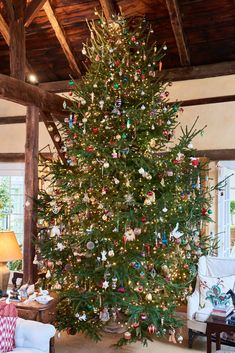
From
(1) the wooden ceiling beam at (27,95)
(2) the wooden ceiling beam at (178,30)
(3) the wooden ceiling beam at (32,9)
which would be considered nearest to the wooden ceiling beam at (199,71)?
(2) the wooden ceiling beam at (178,30)

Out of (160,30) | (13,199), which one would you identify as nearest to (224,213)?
(160,30)

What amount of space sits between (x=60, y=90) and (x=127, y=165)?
322 cm

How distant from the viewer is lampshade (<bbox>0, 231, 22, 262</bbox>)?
4336 mm

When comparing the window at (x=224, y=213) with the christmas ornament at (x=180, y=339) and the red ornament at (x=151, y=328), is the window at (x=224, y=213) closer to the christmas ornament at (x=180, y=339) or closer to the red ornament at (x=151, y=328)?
the christmas ornament at (x=180, y=339)

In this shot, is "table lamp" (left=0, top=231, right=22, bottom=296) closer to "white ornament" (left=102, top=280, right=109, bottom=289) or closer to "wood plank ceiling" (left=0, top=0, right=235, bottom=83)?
"white ornament" (left=102, top=280, right=109, bottom=289)

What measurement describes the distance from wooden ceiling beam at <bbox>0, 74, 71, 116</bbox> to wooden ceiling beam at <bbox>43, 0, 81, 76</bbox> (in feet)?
3.69

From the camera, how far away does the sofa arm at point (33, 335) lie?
3471mm

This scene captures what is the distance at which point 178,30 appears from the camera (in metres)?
5.80

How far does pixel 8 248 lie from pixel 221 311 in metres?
2.36

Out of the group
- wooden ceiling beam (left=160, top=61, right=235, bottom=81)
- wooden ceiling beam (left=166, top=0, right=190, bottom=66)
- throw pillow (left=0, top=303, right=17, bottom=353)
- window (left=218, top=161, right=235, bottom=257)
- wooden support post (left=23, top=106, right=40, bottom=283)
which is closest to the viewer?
throw pillow (left=0, top=303, right=17, bottom=353)

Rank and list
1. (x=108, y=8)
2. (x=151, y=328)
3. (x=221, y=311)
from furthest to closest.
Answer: (x=108, y=8), (x=151, y=328), (x=221, y=311)

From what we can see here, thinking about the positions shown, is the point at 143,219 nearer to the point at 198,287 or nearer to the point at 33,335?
the point at 198,287

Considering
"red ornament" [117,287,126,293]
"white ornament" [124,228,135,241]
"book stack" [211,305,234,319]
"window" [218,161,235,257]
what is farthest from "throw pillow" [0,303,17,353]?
"window" [218,161,235,257]

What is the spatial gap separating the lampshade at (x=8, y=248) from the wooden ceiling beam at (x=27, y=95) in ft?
5.06
